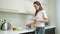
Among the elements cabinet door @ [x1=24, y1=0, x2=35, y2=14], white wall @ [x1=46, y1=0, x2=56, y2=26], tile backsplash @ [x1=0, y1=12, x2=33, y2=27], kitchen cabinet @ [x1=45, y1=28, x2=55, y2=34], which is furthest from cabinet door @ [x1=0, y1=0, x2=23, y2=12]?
white wall @ [x1=46, y1=0, x2=56, y2=26]

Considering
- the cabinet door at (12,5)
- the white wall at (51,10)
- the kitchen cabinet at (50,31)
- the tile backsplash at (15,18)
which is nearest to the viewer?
the cabinet door at (12,5)

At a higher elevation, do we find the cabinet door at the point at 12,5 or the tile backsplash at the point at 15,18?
the cabinet door at the point at 12,5

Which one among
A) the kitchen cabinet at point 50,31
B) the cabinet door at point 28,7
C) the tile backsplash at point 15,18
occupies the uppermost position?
the cabinet door at point 28,7

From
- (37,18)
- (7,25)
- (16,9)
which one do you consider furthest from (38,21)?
(7,25)

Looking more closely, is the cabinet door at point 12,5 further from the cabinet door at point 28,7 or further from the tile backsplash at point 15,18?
the tile backsplash at point 15,18

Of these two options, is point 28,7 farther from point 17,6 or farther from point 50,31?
point 50,31

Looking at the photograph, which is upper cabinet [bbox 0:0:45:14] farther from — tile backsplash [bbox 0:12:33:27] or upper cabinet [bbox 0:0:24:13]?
tile backsplash [bbox 0:12:33:27]

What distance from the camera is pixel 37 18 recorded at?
2281 mm

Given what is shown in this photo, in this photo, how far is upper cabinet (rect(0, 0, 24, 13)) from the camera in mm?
2291

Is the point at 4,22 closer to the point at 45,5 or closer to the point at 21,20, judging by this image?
the point at 21,20

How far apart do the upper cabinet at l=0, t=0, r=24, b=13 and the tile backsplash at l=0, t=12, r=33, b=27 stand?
0.36 m

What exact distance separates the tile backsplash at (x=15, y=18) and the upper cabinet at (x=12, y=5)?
36cm

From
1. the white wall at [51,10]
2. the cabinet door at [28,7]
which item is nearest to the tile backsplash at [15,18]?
the cabinet door at [28,7]

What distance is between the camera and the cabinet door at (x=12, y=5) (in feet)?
7.51
